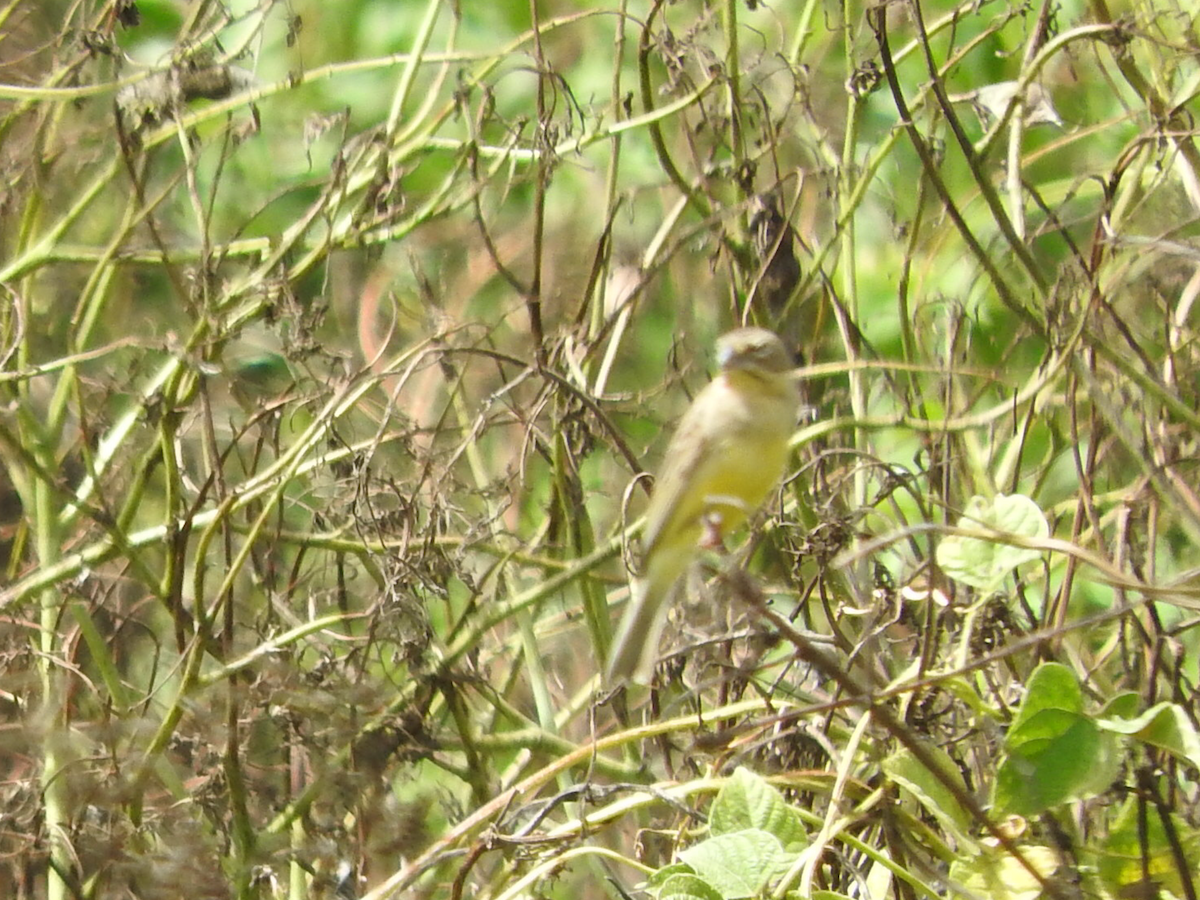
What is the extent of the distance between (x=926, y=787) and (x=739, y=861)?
26cm

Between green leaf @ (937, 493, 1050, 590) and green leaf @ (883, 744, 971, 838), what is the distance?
0.22 m

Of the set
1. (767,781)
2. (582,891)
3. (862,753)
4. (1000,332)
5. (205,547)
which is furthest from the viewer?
(582,891)

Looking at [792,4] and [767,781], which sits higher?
[792,4]

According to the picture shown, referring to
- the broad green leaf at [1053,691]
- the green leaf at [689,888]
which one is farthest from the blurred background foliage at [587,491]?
the green leaf at [689,888]

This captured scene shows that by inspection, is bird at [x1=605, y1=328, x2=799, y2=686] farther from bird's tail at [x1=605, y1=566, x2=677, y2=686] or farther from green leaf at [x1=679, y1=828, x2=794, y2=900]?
green leaf at [x1=679, y1=828, x2=794, y2=900]

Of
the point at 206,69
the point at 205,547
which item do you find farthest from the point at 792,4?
the point at 205,547

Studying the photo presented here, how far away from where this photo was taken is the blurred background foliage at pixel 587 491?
201 cm

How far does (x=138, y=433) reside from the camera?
3055 millimetres

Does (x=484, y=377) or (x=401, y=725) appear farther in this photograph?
(x=484, y=377)

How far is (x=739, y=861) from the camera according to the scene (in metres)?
1.60

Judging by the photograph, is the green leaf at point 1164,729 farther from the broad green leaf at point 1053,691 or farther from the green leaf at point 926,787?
the green leaf at point 926,787

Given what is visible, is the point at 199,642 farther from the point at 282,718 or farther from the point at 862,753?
the point at 862,753

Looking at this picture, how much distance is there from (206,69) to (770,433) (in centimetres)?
131

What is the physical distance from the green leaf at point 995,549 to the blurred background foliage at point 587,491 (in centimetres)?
5
